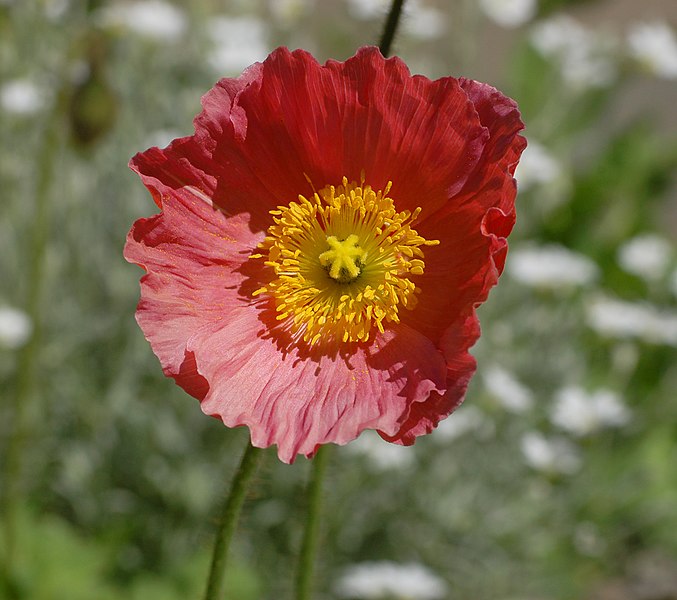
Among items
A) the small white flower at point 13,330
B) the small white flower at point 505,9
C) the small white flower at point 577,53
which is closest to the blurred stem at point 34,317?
the small white flower at point 13,330

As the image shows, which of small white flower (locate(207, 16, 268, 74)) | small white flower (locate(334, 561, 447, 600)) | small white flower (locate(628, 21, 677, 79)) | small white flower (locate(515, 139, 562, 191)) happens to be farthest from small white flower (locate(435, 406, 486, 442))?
small white flower (locate(628, 21, 677, 79))

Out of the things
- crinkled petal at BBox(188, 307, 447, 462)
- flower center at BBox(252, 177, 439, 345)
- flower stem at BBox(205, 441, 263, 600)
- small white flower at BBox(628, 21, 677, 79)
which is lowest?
flower stem at BBox(205, 441, 263, 600)

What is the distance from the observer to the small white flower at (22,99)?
10.3 feet

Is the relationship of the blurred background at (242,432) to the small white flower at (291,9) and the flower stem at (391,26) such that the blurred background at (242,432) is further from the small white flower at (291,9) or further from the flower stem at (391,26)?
the flower stem at (391,26)

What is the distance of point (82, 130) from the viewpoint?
2.09 m

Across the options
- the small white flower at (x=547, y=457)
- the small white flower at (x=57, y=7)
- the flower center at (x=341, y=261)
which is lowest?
the flower center at (x=341, y=261)

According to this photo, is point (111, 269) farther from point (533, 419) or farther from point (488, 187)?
point (488, 187)

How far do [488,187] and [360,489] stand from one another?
2.13 meters

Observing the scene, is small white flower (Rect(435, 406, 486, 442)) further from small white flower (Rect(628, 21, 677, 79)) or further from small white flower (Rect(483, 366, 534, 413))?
small white flower (Rect(628, 21, 677, 79))

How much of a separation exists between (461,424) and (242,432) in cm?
71

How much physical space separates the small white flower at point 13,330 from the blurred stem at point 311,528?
1.74m

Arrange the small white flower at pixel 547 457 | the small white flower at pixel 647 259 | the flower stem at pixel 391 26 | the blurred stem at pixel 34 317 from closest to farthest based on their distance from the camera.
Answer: the flower stem at pixel 391 26 → the blurred stem at pixel 34 317 → the small white flower at pixel 547 457 → the small white flower at pixel 647 259

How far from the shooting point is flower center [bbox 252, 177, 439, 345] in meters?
1.09

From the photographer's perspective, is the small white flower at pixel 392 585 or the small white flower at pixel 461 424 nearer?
the small white flower at pixel 392 585
